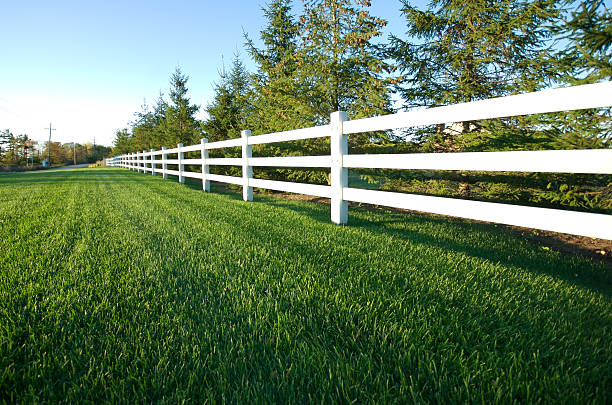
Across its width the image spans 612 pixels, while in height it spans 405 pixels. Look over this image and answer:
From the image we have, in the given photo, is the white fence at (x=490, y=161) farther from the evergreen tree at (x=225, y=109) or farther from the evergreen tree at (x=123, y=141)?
the evergreen tree at (x=123, y=141)

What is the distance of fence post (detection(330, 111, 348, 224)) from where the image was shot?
13.4 feet

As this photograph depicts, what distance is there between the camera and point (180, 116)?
19.7 metres

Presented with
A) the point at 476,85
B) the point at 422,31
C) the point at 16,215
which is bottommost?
the point at 16,215

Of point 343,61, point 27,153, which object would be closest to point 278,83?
point 343,61

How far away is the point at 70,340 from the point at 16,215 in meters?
4.06

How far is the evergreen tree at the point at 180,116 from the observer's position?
19.0 metres

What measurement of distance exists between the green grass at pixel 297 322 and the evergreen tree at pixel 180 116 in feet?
55.9

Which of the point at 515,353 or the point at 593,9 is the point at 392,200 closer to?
the point at 515,353

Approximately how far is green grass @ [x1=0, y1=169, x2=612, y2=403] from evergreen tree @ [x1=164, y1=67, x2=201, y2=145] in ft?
55.9

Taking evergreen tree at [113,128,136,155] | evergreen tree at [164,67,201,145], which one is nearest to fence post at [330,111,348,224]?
evergreen tree at [164,67,201,145]

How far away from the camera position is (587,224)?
216 centimetres

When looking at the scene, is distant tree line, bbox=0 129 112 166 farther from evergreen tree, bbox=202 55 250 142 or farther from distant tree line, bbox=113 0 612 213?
distant tree line, bbox=113 0 612 213

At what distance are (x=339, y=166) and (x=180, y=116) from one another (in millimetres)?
18353

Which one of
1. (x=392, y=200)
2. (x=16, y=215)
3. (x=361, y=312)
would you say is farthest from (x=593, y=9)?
(x=16, y=215)
